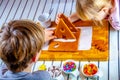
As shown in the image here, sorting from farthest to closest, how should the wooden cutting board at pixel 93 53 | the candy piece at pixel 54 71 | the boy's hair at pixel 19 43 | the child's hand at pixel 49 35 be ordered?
the child's hand at pixel 49 35 < the wooden cutting board at pixel 93 53 < the candy piece at pixel 54 71 < the boy's hair at pixel 19 43

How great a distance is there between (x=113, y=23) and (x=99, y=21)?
76 mm

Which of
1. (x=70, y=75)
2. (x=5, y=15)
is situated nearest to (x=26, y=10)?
(x=5, y=15)

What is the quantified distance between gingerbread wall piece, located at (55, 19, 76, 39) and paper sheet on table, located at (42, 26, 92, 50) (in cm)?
5

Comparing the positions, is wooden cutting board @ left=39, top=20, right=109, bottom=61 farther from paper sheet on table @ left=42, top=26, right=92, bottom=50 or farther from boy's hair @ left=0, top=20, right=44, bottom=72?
boy's hair @ left=0, top=20, right=44, bottom=72

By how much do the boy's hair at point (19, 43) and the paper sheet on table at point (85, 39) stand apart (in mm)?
452

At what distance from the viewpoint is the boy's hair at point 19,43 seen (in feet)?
3.04

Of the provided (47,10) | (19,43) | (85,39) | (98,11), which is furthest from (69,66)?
(47,10)

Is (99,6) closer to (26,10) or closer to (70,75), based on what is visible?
(70,75)

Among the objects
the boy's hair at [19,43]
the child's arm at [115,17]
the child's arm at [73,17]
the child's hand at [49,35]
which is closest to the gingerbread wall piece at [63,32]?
the child's hand at [49,35]

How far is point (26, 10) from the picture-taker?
5.98ft

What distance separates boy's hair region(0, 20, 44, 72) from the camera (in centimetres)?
93

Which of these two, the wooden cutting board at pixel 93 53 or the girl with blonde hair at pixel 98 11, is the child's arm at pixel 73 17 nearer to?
the girl with blonde hair at pixel 98 11

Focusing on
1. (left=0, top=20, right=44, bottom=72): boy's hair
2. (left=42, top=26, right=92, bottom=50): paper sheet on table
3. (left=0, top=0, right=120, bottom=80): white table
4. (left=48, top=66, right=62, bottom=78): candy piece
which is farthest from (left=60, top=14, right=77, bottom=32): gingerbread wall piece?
(left=0, top=20, right=44, bottom=72): boy's hair

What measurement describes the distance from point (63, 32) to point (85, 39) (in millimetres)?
121
